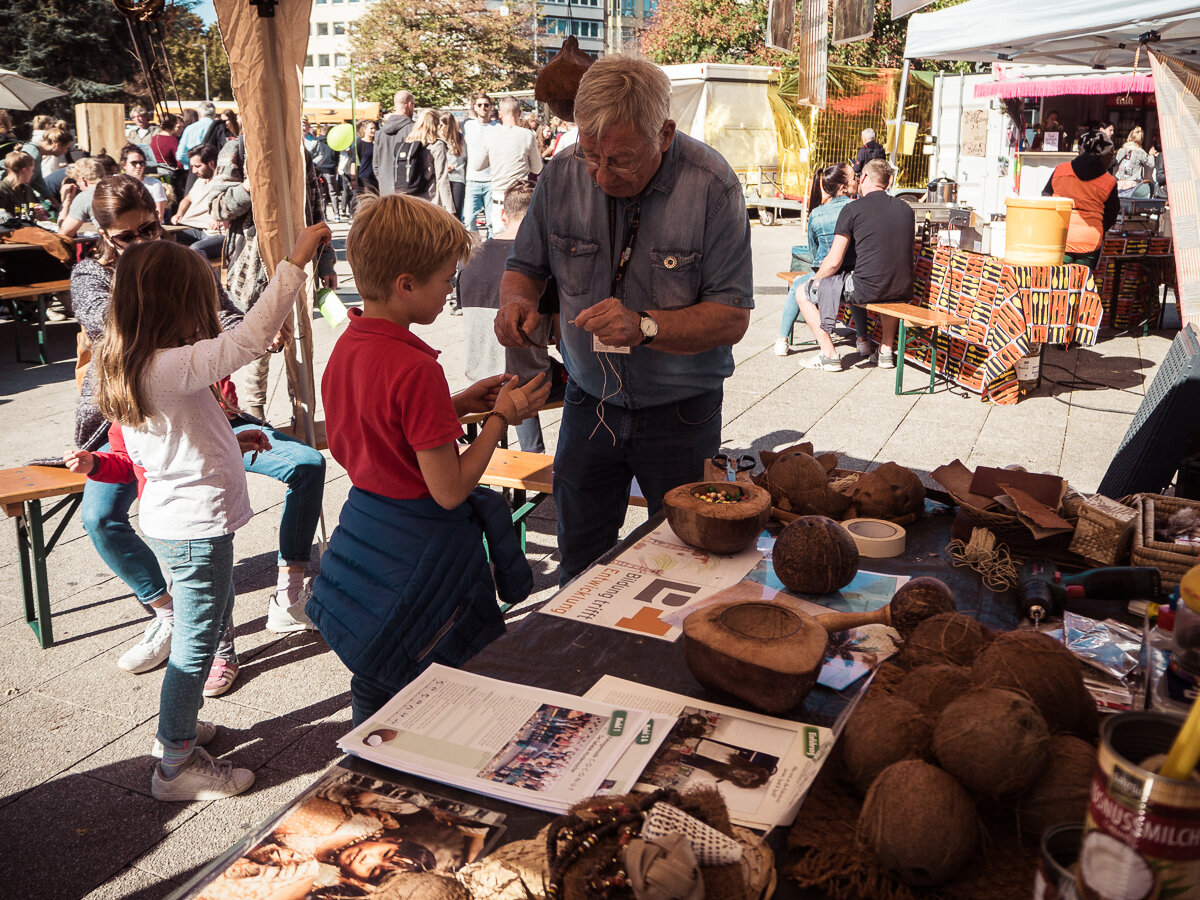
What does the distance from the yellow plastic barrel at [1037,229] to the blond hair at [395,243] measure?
5.39m

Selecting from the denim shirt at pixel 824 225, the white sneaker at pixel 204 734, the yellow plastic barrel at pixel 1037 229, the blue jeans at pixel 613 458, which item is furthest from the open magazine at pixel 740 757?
the denim shirt at pixel 824 225

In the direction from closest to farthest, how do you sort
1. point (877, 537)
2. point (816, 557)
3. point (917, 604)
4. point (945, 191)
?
point (917, 604) → point (816, 557) → point (877, 537) → point (945, 191)

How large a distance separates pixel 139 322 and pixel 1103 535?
7.32ft

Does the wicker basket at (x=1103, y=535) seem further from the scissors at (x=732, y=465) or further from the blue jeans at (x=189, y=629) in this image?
the blue jeans at (x=189, y=629)

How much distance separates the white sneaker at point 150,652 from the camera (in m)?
3.20

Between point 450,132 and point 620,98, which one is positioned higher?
point 450,132

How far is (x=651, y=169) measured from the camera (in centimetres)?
226

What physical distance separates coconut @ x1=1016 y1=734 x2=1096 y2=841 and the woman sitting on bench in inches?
99.6

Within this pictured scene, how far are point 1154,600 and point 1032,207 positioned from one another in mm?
5085

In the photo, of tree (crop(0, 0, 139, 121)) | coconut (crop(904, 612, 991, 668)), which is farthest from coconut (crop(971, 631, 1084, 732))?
tree (crop(0, 0, 139, 121))

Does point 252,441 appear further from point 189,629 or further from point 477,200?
point 477,200

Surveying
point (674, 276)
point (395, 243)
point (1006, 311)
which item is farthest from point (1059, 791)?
point (1006, 311)

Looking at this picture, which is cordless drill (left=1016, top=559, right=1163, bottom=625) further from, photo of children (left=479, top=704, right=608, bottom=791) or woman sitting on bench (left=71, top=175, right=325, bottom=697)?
woman sitting on bench (left=71, top=175, right=325, bottom=697)

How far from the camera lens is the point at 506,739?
4.44 feet
